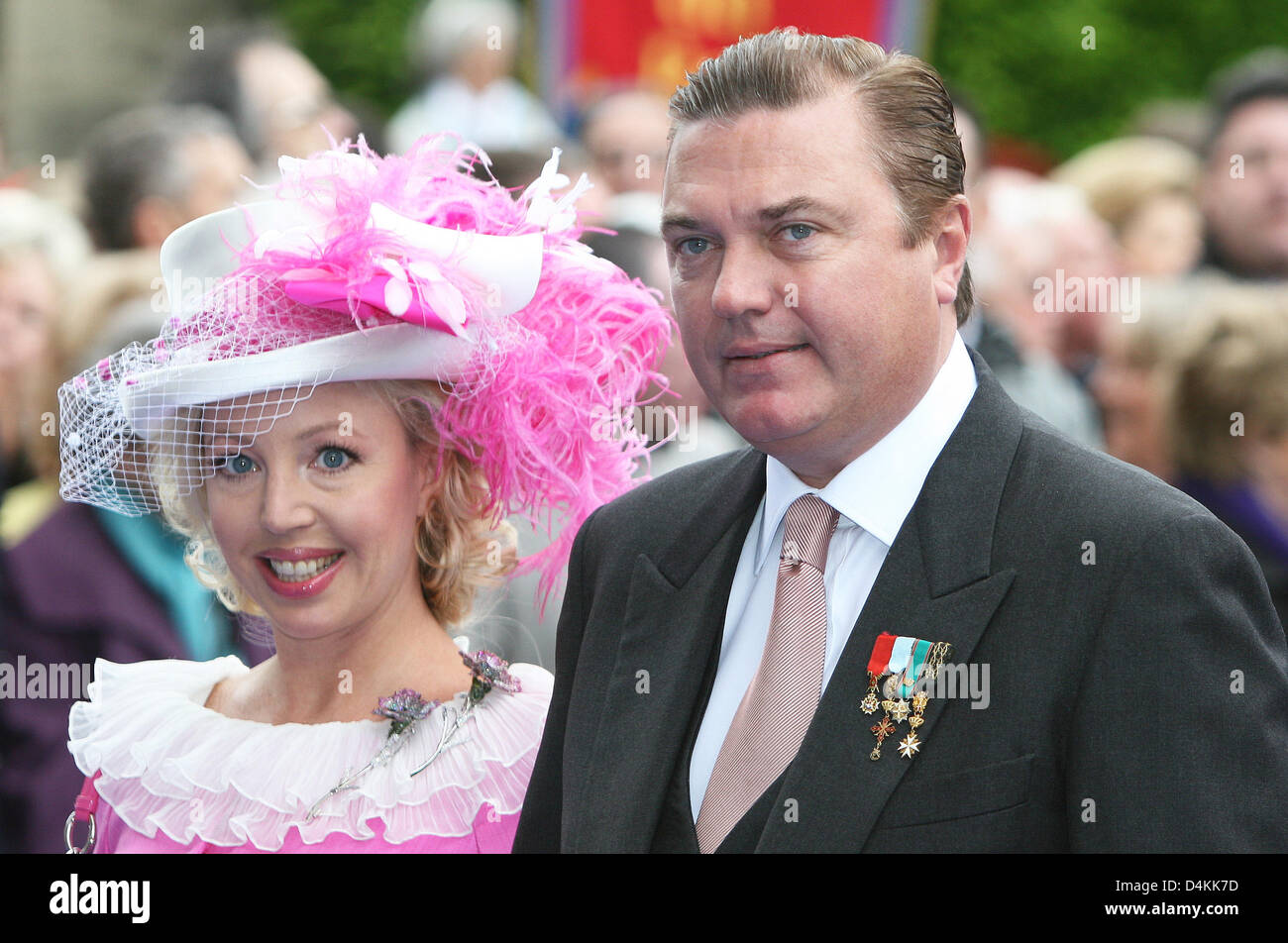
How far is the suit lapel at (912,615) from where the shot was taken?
2.13 meters

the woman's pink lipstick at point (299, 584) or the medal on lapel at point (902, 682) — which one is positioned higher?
the woman's pink lipstick at point (299, 584)

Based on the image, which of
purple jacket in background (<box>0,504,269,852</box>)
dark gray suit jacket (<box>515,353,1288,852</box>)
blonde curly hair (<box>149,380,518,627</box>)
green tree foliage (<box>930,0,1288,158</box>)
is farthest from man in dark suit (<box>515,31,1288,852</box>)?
green tree foliage (<box>930,0,1288,158</box>)

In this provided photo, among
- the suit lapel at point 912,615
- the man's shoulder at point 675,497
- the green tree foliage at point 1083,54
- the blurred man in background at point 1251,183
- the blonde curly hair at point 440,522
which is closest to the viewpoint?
the suit lapel at point 912,615

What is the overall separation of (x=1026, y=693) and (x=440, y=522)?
1.32m

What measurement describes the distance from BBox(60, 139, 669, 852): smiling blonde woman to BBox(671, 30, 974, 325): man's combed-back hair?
609mm

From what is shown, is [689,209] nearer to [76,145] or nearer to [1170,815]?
[1170,815]

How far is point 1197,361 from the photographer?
438 centimetres

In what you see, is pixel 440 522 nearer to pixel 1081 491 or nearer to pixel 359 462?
pixel 359 462

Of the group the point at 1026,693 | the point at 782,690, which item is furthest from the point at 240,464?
the point at 1026,693

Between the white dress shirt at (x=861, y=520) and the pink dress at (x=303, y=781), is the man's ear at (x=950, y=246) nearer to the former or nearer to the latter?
the white dress shirt at (x=861, y=520)

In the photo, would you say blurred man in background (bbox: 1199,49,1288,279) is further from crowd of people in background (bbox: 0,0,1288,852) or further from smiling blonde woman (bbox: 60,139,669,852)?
smiling blonde woman (bbox: 60,139,669,852)

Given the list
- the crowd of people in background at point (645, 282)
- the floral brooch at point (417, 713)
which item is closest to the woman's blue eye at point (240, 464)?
the floral brooch at point (417, 713)

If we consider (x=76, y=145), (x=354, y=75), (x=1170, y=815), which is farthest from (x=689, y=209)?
(x=354, y=75)

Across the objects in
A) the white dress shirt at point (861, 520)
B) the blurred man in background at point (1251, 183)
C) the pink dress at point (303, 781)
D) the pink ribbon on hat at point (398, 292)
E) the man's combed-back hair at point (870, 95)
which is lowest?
the pink dress at point (303, 781)
